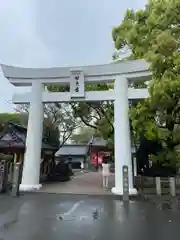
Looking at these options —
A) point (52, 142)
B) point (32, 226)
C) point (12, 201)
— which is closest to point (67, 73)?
point (12, 201)

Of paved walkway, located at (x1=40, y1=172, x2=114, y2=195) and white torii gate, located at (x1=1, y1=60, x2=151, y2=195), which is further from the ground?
white torii gate, located at (x1=1, y1=60, x2=151, y2=195)

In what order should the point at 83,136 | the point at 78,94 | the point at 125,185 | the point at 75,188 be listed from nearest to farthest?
the point at 125,185
the point at 78,94
the point at 75,188
the point at 83,136

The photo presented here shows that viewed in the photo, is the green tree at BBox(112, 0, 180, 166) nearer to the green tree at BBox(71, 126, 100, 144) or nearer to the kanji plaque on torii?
the kanji plaque on torii

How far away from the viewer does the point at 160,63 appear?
8.58 meters

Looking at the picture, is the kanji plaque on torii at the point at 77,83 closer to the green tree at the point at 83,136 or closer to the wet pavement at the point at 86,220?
the wet pavement at the point at 86,220

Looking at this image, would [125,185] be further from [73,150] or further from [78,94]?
[73,150]

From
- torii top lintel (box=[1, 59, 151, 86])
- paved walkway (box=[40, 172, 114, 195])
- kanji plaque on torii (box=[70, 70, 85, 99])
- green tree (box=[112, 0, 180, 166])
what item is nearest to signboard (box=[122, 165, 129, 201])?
paved walkway (box=[40, 172, 114, 195])

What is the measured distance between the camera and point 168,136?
11.4m

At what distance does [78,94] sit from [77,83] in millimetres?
551

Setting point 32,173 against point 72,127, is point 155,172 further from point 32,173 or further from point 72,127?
point 72,127

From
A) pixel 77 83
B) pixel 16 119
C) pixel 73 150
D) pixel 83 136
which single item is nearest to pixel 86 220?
pixel 77 83

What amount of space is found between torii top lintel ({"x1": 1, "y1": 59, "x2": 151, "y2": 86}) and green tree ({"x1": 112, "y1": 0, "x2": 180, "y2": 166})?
0.94 metres

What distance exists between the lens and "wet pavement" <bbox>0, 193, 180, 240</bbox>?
16.2 ft

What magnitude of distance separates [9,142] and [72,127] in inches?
363
